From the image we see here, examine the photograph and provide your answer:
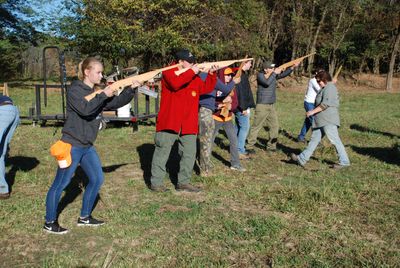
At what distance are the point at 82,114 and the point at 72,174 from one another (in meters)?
0.65

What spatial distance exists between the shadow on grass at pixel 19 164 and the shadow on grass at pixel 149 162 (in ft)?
6.29

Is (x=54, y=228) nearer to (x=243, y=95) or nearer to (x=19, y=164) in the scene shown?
(x=19, y=164)

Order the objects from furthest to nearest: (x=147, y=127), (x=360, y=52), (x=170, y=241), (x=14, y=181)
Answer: (x=360, y=52), (x=147, y=127), (x=14, y=181), (x=170, y=241)

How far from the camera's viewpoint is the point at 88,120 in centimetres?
473

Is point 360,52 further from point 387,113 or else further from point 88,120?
point 88,120

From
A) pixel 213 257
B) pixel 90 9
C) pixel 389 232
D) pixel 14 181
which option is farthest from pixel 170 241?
pixel 90 9

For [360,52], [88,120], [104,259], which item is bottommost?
[104,259]

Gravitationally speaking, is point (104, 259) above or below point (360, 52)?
below

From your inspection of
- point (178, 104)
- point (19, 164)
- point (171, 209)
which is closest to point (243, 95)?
point (178, 104)

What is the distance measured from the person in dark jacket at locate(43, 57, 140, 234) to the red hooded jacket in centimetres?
127

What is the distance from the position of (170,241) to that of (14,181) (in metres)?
3.42

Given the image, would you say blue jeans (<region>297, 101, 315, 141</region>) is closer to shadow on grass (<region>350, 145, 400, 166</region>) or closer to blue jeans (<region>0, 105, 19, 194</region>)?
shadow on grass (<region>350, 145, 400, 166</region>)

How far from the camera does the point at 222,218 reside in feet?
17.6

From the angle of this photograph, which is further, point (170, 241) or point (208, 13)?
point (208, 13)
